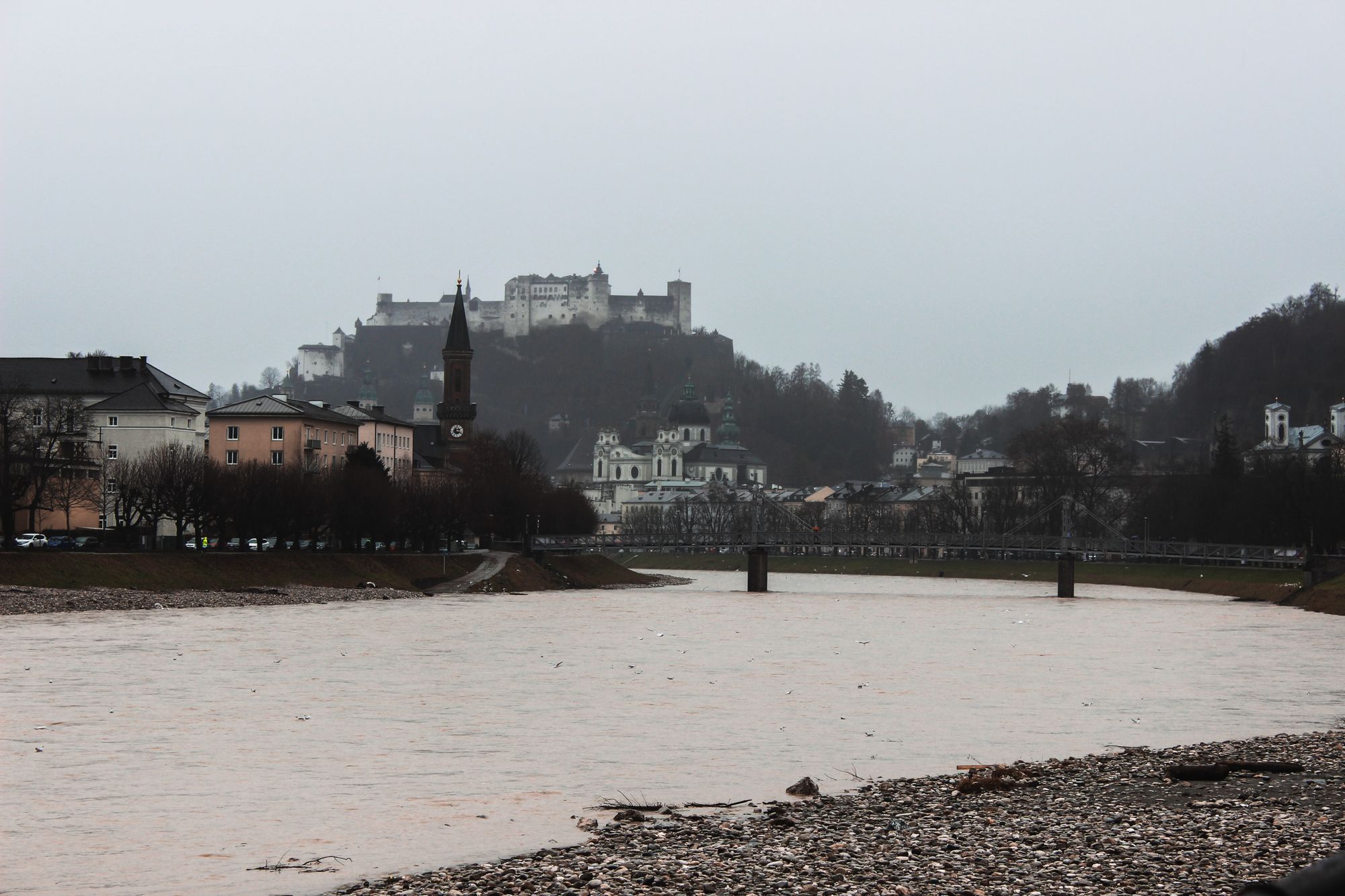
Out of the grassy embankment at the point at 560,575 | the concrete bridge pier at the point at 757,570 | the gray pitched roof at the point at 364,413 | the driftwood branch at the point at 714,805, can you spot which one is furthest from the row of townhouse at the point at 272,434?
the driftwood branch at the point at 714,805

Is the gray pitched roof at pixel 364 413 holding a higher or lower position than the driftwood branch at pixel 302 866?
higher

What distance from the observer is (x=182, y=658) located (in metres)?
36.2

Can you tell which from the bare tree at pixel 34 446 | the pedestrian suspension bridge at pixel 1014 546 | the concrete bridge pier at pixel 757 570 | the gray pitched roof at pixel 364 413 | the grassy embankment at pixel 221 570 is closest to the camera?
the grassy embankment at pixel 221 570

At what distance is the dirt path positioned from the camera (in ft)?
242

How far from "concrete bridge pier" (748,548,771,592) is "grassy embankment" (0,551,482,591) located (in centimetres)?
1396

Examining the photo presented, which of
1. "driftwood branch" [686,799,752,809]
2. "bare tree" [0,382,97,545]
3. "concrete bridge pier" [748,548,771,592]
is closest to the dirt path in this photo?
"concrete bridge pier" [748,548,771,592]

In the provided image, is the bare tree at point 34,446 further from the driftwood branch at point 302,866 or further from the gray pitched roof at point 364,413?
the driftwood branch at point 302,866

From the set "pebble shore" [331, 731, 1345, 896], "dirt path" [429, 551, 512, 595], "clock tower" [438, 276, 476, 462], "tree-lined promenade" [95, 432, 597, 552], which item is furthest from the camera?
"clock tower" [438, 276, 476, 462]

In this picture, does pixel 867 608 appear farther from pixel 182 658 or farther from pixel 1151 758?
pixel 1151 758

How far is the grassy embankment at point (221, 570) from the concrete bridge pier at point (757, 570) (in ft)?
45.8

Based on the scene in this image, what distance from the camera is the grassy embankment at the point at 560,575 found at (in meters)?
79.8

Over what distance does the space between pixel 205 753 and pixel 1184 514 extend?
284ft

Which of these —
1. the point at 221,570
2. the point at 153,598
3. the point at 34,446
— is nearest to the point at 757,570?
the point at 221,570

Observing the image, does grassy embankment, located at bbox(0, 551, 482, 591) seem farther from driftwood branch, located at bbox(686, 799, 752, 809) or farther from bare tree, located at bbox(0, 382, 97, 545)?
driftwood branch, located at bbox(686, 799, 752, 809)
